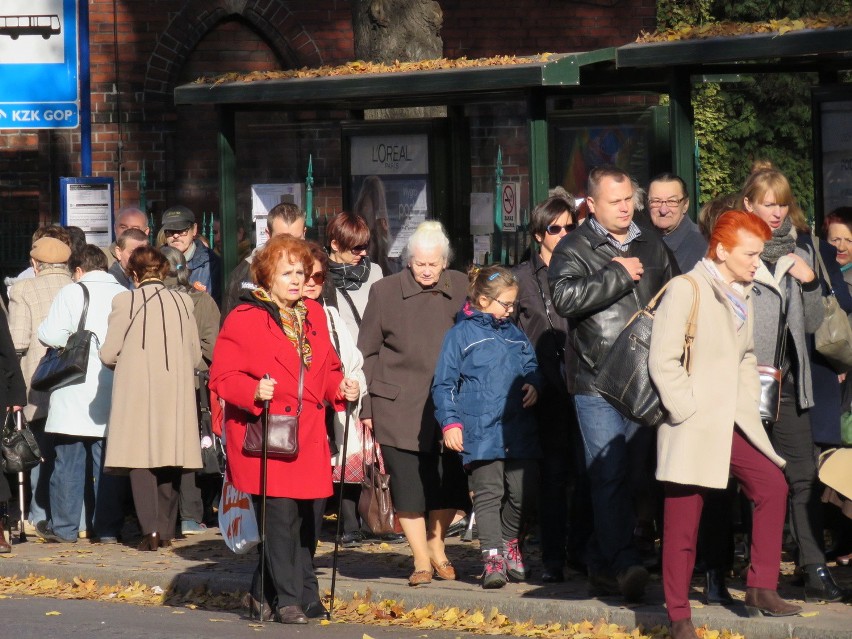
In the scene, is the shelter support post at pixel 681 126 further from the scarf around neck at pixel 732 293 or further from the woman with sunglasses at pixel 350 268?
the scarf around neck at pixel 732 293

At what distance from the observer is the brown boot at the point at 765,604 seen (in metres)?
7.15

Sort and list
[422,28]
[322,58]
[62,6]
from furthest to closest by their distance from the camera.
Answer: [322,58] → [62,6] → [422,28]

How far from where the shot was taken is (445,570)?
28.1 feet

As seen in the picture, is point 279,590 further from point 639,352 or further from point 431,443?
point 639,352

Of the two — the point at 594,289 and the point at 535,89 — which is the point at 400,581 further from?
the point at 535,89

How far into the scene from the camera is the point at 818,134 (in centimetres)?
1004

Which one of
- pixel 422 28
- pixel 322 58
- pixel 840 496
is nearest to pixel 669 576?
pixel 840 496

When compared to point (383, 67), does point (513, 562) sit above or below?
below

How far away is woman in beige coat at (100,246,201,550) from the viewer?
9.85 meters

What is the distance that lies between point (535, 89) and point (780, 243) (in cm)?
296

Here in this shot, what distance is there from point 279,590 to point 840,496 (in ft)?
9.04

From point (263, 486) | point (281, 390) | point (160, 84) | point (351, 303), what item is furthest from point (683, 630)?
point (160, 84)

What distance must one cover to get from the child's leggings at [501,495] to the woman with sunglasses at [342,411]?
69 centimetres

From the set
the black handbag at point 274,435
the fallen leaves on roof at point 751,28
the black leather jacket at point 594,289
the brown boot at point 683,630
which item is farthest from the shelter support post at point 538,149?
the brown boot at point 683,630
